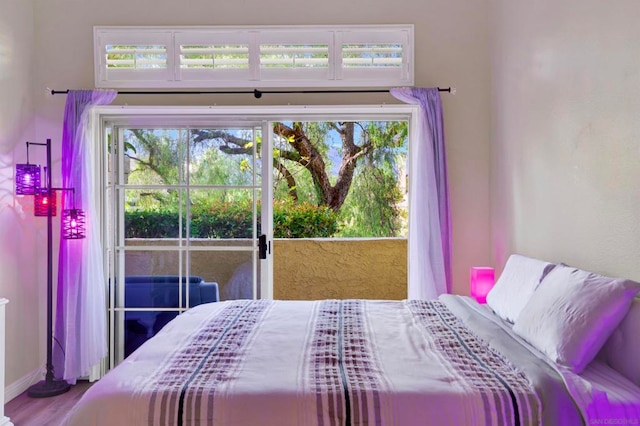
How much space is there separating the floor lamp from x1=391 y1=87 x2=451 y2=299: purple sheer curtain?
2.39 metres

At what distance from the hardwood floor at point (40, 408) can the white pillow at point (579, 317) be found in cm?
274

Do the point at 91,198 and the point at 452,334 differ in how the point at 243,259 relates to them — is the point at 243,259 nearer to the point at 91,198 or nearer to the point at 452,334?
the point at 91,198

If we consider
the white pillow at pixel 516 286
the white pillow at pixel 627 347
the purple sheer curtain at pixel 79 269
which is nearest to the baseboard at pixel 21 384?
the purple sheer curtain at pixel 79 269

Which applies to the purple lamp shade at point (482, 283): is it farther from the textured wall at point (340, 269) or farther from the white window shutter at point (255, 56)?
the textured wall at point (340, 269)

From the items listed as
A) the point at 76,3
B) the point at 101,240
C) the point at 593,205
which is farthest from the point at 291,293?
the point at 593,205

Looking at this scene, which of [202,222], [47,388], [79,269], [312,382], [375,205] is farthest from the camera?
[375,205]

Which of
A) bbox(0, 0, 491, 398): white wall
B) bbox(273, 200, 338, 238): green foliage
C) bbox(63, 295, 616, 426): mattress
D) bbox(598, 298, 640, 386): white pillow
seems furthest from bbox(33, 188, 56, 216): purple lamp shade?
bbox(273, 200, 338, 238): green foliage

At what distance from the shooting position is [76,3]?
3857 millimetres

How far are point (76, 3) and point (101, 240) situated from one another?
1.78 meters

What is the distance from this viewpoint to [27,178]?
11.5 feet

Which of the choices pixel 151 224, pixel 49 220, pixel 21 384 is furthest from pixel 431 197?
pixel 21 384

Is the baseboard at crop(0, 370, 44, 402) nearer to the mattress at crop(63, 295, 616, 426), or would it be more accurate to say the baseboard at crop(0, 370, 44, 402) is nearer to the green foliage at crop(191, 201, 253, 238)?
the green foliage at crop(191, 201, 253, 238)

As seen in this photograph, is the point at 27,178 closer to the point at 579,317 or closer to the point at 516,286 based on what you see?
the point at 516,286

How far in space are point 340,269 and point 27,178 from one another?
12.0ft
